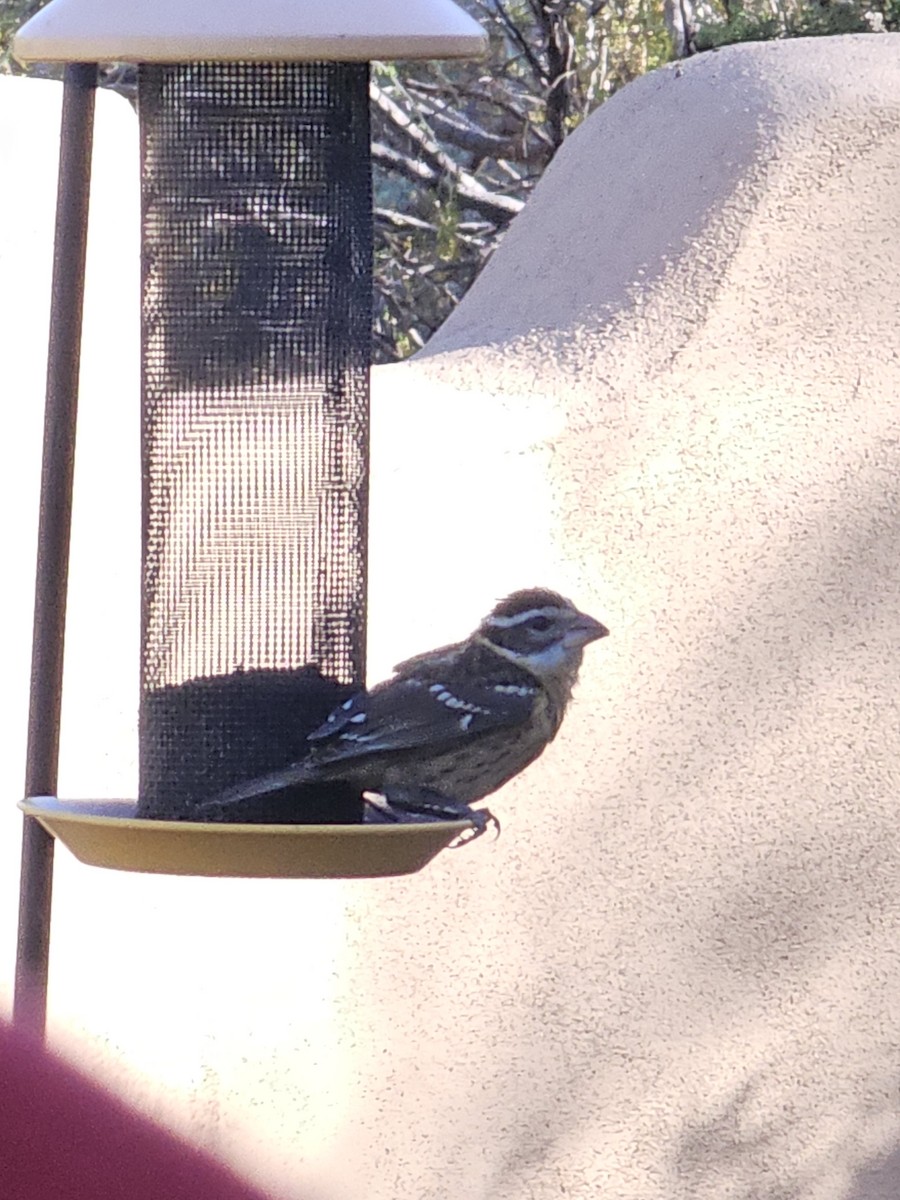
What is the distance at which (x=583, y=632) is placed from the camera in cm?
219

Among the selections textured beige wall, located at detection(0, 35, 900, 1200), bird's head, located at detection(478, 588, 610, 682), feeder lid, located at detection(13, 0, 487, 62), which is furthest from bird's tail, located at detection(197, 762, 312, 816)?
textured beige wall, located at detection(0, 35, 900, 1200)

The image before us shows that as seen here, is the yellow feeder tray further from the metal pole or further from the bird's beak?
the bird's beak

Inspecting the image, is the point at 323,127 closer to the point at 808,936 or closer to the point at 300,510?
the point at 300,510

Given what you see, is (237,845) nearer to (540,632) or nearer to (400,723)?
(400,723)

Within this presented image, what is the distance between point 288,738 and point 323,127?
2.22 feet

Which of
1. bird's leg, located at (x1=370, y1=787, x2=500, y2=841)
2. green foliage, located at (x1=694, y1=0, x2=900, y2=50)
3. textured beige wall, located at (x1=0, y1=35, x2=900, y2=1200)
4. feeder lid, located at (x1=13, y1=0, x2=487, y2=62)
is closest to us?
feeder lid, located at (x1=13, y1=0, x2=487, y2=62)

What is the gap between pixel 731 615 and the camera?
3529 millimetres

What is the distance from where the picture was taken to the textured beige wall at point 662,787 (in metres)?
3.47

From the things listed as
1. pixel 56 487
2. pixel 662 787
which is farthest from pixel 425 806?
pixel 662 787

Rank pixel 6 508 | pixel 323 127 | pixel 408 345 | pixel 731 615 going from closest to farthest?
pixel 323 127 < pixel 6 508 < pixel 731 615 < pixel 408 345

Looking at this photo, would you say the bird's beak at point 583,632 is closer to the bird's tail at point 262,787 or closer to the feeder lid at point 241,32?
the bird's tail at point 262,787

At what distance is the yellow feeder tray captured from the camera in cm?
166

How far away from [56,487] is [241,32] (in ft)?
1.89

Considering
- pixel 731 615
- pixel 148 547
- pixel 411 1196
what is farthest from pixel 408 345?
pixel 148 547
